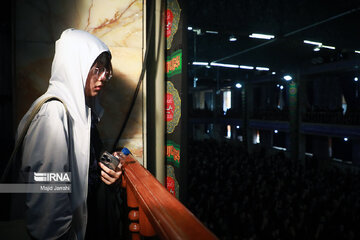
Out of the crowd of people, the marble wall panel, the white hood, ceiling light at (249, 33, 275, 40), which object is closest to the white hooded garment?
→ the white hood

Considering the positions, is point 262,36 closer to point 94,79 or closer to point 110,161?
point 94,79

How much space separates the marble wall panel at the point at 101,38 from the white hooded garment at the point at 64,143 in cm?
73

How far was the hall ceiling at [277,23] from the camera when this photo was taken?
8.31 metres

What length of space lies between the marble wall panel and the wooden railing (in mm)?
1096

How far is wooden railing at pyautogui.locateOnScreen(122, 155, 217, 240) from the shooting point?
0.75 m

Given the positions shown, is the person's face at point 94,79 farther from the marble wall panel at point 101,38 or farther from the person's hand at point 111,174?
the marble wall panel at point 101,38

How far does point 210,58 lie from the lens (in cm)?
1526

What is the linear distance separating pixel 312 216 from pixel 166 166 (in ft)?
20.9

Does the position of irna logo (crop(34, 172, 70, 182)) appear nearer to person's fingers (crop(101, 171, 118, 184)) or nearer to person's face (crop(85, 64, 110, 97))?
person's fingers (crop(101, 171, 118, 184))

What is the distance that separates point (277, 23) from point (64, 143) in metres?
10.0

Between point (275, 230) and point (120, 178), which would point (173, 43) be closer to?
point (120, 178)

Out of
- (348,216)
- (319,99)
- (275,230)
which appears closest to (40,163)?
(275,230)

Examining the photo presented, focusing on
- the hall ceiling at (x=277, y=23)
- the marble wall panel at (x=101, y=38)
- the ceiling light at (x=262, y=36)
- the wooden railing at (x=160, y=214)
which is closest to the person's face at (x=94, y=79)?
the wooden railing at (x=160, y=214)

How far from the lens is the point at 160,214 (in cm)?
86
